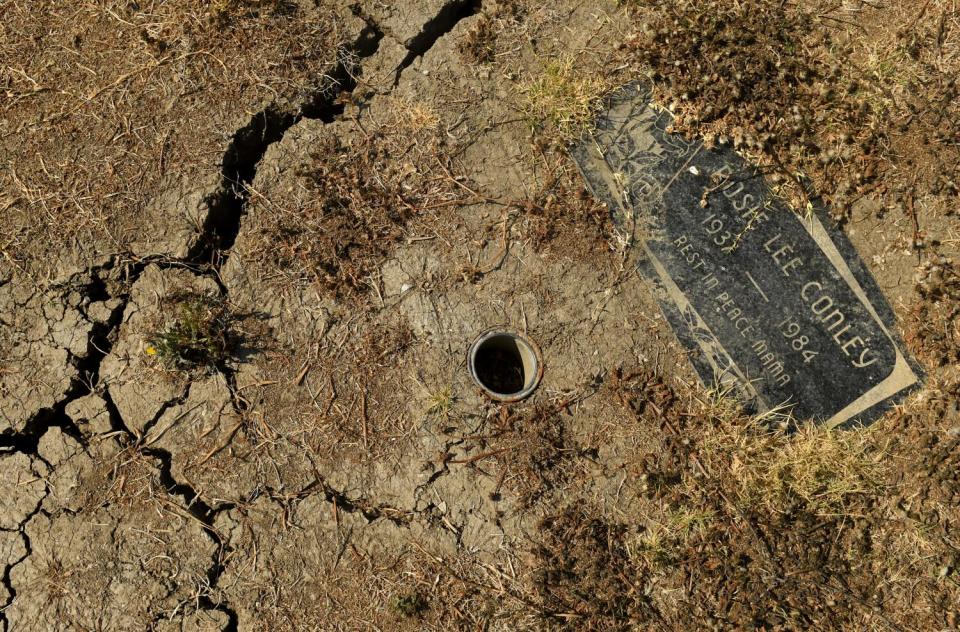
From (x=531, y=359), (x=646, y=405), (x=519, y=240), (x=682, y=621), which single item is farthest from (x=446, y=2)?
(x=682, y=621)

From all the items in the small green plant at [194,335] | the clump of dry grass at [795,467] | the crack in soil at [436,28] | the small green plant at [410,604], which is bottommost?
the small green plant at [410,604]

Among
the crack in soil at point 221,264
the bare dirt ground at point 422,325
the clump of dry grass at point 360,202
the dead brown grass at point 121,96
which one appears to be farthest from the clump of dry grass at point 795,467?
the dead brown grass at point 121,96

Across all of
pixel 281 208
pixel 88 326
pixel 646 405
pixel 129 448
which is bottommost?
pixel 129 448

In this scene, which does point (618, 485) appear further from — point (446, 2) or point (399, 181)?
point (446, 2)

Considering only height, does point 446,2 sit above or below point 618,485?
above

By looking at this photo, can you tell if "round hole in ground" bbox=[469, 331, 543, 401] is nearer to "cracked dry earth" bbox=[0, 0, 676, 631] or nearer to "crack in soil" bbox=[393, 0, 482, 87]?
"cracked dry earth" bbox=[0, 0, 676, 631]

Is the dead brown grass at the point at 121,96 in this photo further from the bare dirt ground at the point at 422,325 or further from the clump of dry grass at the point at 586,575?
the clump of dry grass at the point at 586,575
